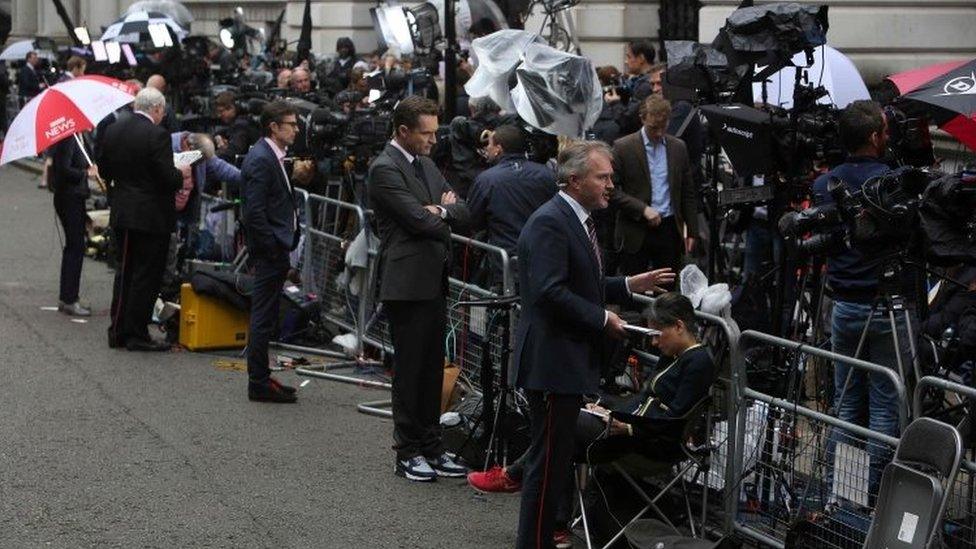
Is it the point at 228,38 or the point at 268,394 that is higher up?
the point at 228,38

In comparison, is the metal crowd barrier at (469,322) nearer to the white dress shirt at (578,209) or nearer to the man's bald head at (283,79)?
the white dress shirt at (578,209)

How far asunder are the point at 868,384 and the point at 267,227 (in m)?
4.35

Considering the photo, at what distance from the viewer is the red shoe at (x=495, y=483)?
905 cm

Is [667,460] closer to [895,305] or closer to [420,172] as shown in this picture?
[895,305]

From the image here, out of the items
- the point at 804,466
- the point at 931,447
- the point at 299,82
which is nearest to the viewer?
the point at 931,447

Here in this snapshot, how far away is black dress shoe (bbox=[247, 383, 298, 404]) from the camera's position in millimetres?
11289

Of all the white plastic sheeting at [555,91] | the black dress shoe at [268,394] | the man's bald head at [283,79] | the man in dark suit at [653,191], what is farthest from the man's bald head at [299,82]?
the black dress shoe at [268,394]

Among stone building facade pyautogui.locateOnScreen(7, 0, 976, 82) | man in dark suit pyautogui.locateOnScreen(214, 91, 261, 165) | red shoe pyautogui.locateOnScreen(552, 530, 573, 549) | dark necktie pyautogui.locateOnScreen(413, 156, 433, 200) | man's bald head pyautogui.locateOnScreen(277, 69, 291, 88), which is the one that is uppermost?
stone building facade pyautogui.locateOnScreen(7, 0, 976, 82)

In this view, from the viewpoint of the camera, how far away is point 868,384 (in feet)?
27.1

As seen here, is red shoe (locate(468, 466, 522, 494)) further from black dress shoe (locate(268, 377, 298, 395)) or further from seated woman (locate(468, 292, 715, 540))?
black dress shoe (locate(268, 377, 298, 395))

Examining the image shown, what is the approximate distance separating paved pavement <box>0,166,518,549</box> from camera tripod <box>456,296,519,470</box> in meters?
0.28

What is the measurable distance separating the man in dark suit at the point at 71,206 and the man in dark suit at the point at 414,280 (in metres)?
5.49

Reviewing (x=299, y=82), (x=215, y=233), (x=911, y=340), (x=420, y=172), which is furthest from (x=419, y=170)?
(x=299, y=82)

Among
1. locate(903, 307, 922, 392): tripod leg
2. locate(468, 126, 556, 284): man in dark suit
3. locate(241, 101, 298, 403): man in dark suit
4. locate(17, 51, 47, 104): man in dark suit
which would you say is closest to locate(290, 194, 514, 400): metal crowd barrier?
locate(468, 126, 556, 284): man in dark suit
